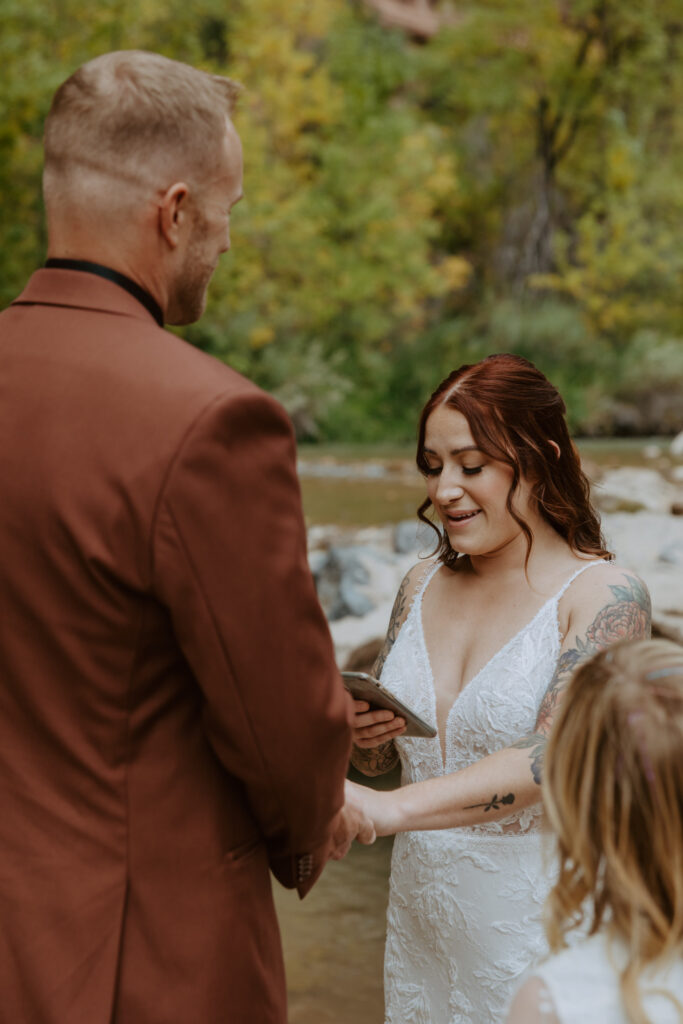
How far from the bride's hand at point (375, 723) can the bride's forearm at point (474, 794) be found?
0.12 metres

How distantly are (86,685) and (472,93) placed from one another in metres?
29.4

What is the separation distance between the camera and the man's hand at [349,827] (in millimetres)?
1685

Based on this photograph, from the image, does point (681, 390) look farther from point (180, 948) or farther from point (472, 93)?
point (180, 948)

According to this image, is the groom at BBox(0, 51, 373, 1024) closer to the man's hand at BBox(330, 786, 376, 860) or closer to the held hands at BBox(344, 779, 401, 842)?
the man's hand at BBox(330, 786, 376, 860)

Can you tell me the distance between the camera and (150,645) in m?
1.33

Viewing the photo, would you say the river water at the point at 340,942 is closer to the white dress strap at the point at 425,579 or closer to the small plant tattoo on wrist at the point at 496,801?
the white dress strap at the point at 425,579

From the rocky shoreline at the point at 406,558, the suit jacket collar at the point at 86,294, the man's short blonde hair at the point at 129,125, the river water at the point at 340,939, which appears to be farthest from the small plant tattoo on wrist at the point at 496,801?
the river water at the point at 340,939

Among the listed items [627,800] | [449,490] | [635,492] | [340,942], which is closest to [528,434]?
[449,490]

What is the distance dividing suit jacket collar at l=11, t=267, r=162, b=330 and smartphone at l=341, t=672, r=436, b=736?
75cm

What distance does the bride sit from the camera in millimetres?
2104

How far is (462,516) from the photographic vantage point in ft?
7.38

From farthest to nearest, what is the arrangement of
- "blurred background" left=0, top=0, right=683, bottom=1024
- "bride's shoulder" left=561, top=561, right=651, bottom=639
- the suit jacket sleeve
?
"blurred background" left=0, top=0, right=683, bottom=1024
"bride's shoulder" left=561, top=561, right=651, bottom=639
the suit jacket sleeve


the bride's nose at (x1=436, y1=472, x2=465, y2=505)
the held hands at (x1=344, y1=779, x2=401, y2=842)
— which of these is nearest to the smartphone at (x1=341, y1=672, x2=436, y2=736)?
the held hands at (x1=344, y1=779, x2=401, y2=842)

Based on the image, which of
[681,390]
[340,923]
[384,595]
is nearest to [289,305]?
[681,390]
